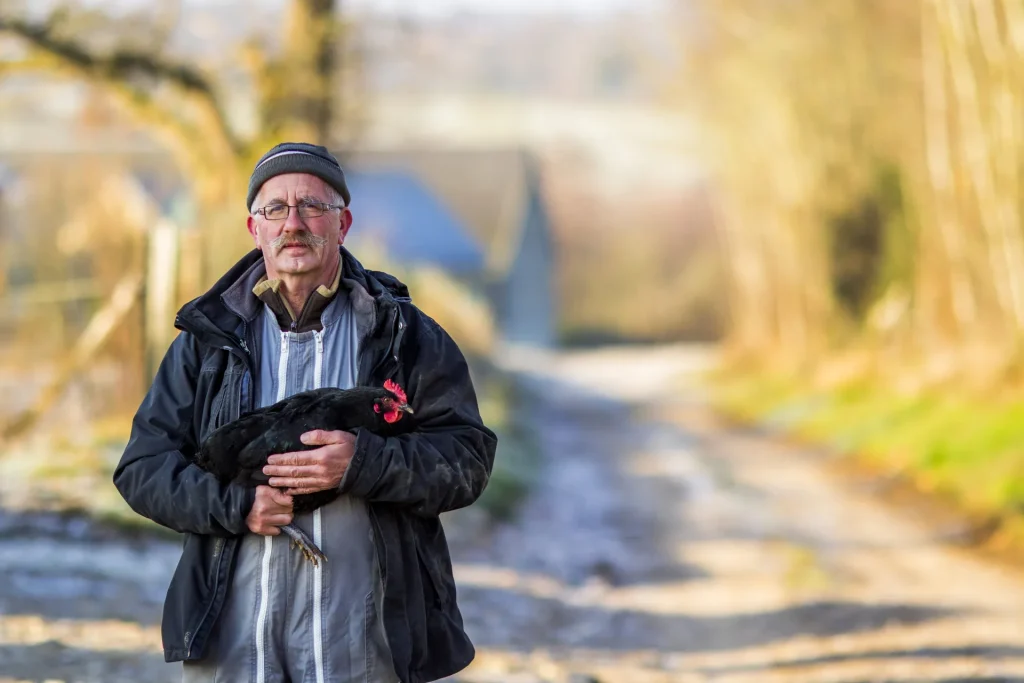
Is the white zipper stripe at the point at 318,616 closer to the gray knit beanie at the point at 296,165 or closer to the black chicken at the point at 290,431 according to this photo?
the black chicken at the point at 290,431

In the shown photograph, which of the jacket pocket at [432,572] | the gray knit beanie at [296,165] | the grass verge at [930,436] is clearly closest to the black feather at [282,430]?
the jacket pocket at [432,572]

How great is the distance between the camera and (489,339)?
29.4 m

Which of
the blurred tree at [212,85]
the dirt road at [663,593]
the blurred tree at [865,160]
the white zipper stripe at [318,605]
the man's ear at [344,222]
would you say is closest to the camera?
the white zipper stripe at [318,605]

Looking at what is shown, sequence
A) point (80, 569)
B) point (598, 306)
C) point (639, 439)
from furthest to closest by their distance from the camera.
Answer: point (598, 306) < point (639, 439) < point (80, 569)

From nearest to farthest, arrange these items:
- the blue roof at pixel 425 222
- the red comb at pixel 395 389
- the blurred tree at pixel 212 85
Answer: the red comb at pixel 395 389
the blurred tree at pixel 212 85
the blue roof at pixel 425 222

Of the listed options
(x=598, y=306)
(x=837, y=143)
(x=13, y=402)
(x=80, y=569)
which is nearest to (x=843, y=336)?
(x=837, y=143)

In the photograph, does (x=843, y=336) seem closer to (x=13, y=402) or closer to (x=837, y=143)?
(x=837, y=143)

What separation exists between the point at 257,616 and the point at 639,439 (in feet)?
59.4

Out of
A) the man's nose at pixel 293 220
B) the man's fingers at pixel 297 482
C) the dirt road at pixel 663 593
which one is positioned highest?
the man's nose at pixel 293 220

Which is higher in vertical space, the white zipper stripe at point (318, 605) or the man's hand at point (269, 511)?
the man's hand at point (269, 511)

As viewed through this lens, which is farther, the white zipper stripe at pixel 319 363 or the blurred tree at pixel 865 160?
the blurred tree at pixel 865 160

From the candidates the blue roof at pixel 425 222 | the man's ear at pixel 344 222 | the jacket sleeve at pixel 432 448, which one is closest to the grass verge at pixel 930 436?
the jacket sleeve at pixel 432 448

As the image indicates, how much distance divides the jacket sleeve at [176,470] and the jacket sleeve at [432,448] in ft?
1.04

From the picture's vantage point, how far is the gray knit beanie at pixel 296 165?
3.79m
